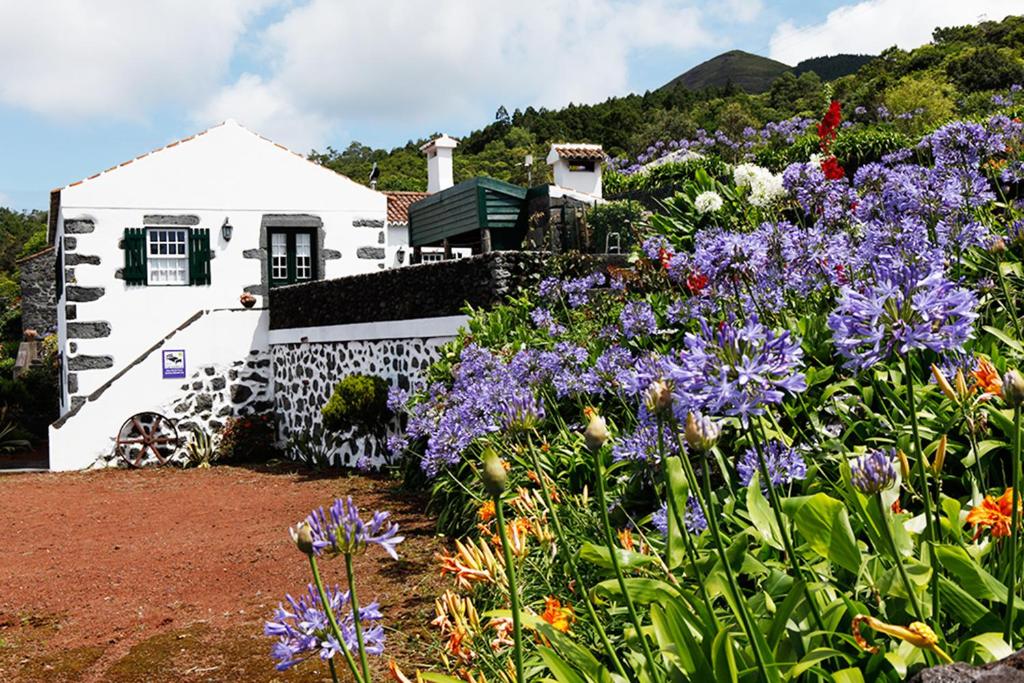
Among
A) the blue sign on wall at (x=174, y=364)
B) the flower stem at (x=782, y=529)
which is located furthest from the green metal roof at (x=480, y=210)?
the flower stem at (x=782, y=529)

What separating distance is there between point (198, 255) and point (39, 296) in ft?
39.9

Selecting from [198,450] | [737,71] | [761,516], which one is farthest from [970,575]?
[737,71]

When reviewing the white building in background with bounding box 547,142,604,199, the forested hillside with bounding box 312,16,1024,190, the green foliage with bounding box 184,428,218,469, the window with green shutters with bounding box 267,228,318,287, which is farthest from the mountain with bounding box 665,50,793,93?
the green foliage with bounding box 184,428,218,469

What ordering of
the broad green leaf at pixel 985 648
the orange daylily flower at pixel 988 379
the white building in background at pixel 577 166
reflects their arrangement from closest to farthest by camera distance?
1. the broad green leaf at pixel 985 648
2. the orange daylily flower at pixel 988 379
3. the white building in background at pixel 577 166

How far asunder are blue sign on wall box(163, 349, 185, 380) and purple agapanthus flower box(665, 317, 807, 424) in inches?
525

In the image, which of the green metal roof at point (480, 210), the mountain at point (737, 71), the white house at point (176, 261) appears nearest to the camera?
the white house at point (176, 261)

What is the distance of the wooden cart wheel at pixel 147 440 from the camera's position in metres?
13.0

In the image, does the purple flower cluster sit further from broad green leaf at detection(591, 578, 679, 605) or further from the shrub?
the shrub

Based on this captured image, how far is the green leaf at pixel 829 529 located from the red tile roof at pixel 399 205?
1820 centimetres

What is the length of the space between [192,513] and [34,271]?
1758 centimetres

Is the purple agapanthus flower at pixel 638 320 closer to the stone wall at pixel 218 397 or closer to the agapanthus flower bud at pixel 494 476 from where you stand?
the agapanthus flower bud at pixel 494 476

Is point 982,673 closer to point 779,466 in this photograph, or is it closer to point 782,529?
point 782,529

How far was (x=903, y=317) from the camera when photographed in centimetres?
138

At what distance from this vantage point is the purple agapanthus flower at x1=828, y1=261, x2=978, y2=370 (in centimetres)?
137
